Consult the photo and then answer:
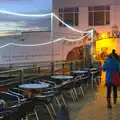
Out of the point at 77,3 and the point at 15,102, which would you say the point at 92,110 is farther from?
the point at 77,3

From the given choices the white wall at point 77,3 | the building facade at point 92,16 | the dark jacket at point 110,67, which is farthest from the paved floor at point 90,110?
the white wall at point 77,3

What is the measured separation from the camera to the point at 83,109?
7199mm

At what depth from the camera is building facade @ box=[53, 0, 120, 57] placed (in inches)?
1193

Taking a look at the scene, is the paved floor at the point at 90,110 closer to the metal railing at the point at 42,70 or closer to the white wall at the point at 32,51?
the metal railing at the point at 42,70

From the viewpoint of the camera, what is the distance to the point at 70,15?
32094mm

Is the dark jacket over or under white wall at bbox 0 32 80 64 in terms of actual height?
under

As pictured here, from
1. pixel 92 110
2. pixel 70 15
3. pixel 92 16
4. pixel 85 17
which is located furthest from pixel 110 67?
pixel 70 15

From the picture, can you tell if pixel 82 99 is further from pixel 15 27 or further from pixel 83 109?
pixel 15 27

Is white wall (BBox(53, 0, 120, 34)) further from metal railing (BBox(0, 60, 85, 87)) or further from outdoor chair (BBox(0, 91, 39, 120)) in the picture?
outdoor chair (BBox(0, 91, 39, 120))

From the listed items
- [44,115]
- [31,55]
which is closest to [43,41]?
[31,55]

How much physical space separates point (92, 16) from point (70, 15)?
7.19ft

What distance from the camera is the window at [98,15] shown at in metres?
31.1

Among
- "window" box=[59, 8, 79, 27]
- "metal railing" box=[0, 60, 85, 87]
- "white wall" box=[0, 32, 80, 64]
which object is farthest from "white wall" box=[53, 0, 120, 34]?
"metal railing" box=[0, 60, 85, 87]

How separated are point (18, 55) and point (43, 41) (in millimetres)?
2762
